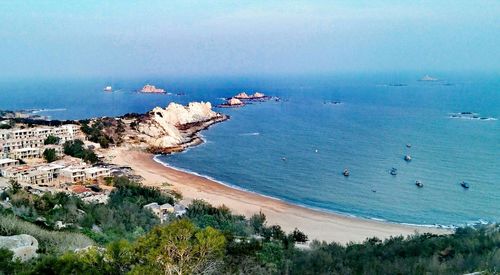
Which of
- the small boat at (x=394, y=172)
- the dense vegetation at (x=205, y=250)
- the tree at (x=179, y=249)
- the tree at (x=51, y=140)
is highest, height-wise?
the tree at (x=179, y=249)

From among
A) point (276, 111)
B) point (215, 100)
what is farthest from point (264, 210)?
point (215, 100)

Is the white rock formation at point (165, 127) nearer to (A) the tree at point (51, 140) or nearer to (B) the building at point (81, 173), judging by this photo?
(A) the tree at point (51, 140)

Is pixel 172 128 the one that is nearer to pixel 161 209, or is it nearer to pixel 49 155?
pixel 49 155

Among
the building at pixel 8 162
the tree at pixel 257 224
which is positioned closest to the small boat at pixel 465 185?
the tree at pixel 257 224

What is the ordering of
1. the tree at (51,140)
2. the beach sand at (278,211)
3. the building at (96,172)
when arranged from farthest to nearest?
the tree at (51,140) → the building at (96,172) → the beach sand at (278,211)

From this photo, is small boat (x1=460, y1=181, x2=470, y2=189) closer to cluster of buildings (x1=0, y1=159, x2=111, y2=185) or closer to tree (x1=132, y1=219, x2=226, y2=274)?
cluster of buildings (x1=0, y1=159, x2=111, y2=185)

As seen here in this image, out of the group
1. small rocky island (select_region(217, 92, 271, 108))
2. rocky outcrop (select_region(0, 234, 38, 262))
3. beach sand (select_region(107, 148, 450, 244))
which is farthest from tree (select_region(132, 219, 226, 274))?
small rocky island (select_region(217, 92, 271, 108))
